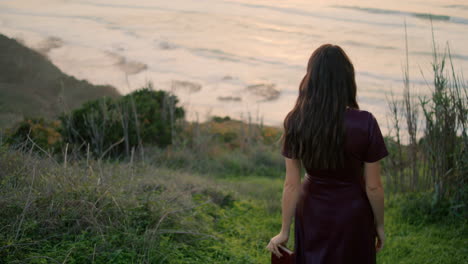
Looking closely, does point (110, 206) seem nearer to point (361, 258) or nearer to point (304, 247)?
point (304, 247)

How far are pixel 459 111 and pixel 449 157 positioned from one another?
24.3 inches

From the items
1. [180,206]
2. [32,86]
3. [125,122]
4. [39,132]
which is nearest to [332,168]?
[180,206]

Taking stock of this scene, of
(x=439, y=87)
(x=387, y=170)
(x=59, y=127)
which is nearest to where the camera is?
(x=439, y=87)

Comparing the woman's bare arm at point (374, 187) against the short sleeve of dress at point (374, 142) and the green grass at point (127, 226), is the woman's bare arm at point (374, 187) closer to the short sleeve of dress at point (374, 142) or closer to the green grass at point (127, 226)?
the short sleeve of dress at point (374, 142)

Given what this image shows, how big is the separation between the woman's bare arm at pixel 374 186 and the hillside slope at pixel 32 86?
30.7 ft

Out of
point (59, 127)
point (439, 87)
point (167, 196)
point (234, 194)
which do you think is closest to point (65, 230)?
point (167, 196)

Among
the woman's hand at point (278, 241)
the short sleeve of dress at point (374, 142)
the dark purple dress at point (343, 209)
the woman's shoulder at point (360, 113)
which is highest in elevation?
the woman's shoulder at point (360, 113)

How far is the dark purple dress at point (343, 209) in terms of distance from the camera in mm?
2621

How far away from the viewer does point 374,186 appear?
2701 mm

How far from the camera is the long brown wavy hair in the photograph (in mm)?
2602

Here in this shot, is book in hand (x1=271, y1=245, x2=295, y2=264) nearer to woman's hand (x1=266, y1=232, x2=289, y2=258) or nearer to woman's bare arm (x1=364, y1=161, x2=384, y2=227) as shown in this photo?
woman's hand (x1=266, y1=232, x2=289, y2=258)

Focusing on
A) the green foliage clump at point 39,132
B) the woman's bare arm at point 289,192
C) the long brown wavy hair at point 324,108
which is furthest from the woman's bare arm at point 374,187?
the green foliage clump at point 39,132

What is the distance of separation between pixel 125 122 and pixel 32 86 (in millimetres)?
6797

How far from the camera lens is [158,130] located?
1002 centimetres
